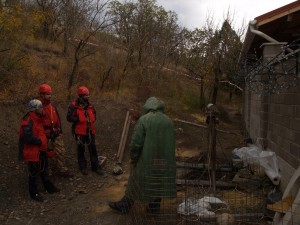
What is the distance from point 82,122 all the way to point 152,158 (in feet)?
8.67

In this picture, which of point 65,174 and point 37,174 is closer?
point 37,174

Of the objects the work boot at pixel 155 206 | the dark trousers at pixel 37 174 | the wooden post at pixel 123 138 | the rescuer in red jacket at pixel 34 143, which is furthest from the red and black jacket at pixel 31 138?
the wooden post at pixel 123 138

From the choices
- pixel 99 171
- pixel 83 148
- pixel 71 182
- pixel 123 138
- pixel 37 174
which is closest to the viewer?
pixel 37 174

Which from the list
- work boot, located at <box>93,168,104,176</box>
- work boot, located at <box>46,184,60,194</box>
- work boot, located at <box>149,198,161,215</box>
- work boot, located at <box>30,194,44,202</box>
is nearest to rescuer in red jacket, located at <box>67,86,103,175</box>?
work boot, located at <box>93,168,104,176</box>

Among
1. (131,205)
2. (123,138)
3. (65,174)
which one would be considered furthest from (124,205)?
(123,138)

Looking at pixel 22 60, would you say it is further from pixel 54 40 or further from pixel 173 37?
pixel 173 37

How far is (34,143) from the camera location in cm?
595

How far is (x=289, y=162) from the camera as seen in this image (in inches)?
222

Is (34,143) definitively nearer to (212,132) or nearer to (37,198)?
(37,198)

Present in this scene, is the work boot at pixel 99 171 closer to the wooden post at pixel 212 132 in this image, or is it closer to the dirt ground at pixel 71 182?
the dirt ground at pixel 71 182

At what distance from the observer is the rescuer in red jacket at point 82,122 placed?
7.30 metres

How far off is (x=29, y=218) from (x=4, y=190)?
1.12m

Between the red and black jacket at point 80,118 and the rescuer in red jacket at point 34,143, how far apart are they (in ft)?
3.35

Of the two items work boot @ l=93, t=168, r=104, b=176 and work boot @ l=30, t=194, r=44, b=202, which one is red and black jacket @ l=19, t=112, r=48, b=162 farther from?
work boot @ l=93, t=168, r=104, b=176
